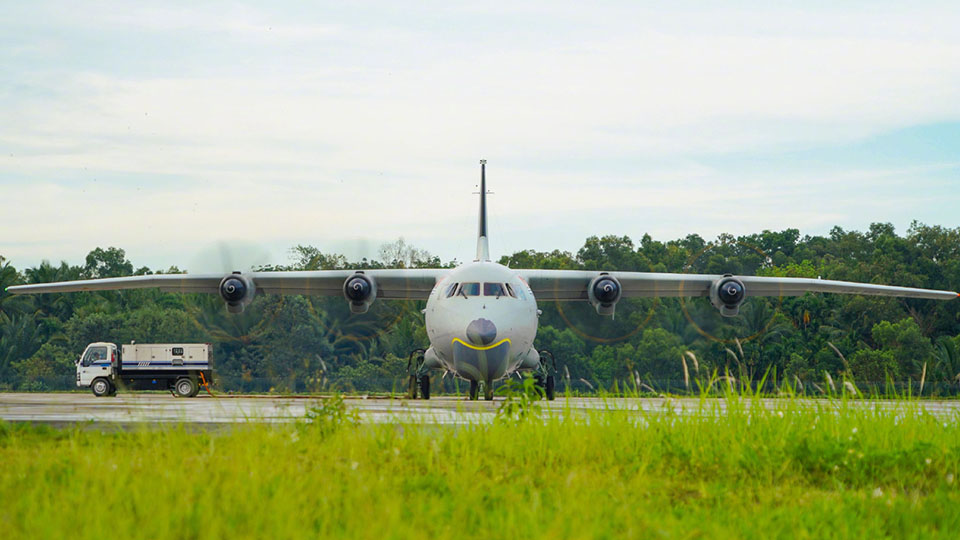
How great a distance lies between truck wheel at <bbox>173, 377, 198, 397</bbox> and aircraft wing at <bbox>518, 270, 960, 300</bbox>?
12736 mm

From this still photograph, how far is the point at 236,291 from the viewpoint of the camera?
1156 inches

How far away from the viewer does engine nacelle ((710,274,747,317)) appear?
29.6 meters

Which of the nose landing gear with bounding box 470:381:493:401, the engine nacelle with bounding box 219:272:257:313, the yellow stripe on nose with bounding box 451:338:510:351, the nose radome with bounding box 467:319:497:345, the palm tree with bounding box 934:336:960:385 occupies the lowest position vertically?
the palm tree with bounding box 934:336:960:385

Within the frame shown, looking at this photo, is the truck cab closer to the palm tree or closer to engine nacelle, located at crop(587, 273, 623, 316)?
engine nacelle, located at crop(587, 273, 623, 316)

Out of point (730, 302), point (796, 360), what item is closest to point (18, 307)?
point (796, 360)

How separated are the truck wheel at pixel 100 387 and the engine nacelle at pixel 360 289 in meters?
11.5

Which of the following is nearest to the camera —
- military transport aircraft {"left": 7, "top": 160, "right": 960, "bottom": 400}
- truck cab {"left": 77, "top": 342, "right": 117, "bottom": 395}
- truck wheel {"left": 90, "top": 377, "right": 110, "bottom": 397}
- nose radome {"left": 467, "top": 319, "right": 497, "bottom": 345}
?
nose radome {"left": 467, "top": 319, "right": 497, "bottom": 345}

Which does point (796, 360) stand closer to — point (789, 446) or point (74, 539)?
point (789, 446)

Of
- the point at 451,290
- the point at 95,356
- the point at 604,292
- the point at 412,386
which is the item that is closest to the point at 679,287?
the point at 604,292

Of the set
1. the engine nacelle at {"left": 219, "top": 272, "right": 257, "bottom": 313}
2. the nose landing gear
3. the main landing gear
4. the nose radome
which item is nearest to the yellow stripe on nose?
the nose radome

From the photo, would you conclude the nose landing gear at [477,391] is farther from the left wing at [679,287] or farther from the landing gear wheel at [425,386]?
the left wing at [679,287]

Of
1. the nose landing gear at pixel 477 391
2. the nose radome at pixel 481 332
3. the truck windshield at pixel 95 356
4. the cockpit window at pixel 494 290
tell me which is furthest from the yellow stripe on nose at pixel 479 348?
the truck windshield at pixel 95 356

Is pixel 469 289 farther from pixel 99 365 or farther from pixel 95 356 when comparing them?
pixel 95 356

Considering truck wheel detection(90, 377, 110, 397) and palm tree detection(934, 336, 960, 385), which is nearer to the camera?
truck wheel detection(90, 377, 110, 397)
